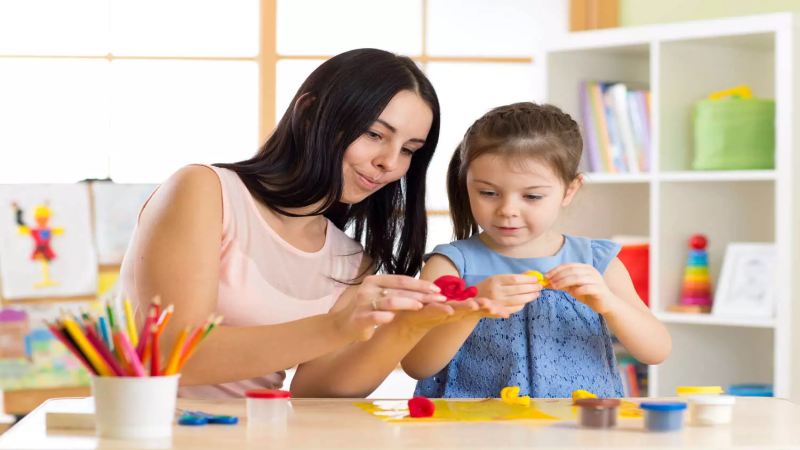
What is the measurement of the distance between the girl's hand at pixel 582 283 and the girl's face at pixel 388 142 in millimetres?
360

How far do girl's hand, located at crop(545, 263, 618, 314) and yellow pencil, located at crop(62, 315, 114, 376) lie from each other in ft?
2.33

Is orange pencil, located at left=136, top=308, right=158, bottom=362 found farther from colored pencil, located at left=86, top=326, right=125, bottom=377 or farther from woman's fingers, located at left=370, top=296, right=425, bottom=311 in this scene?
woman's fingers, located at left=370, top=296, right=425, bottom=311

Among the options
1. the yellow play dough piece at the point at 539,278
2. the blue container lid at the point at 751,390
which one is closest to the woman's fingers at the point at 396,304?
the yellow play dough piece at the point at 539,278

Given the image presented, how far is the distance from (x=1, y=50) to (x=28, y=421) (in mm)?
2665

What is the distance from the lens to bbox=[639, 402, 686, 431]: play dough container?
4.49 feet

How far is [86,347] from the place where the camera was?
4.21 feet

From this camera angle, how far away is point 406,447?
1257 millimetres

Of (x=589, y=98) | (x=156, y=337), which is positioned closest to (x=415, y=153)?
(x=156, y=337)

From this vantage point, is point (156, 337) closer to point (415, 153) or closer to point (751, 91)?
point (415, 153)

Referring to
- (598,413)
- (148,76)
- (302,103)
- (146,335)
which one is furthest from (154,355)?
(148,76)

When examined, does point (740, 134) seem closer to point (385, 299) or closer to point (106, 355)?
point (385, 299)

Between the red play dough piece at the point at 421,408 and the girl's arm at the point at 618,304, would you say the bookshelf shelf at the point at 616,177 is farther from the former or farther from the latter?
the red play dough piece at the point at 421,408

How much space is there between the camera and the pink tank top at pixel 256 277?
193cm

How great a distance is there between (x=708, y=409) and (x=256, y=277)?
2.76ft
